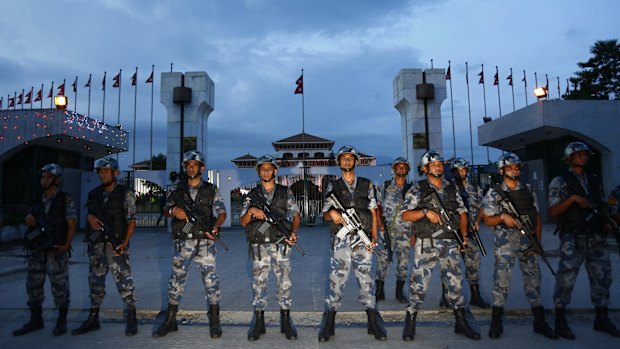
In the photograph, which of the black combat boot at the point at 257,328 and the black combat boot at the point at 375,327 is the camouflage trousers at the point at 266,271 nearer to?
the black combat boot at the point at 257,328

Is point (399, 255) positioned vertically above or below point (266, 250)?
below

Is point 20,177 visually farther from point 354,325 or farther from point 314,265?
point 354,325

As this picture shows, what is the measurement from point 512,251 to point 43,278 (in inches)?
216

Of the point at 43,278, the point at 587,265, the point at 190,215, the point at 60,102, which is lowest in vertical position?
the point at 43,278

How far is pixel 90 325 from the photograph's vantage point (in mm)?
4059

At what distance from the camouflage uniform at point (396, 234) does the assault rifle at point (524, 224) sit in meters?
1.39

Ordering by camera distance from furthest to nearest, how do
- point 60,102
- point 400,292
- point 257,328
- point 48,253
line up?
1. point 60,102
2. point 400,292
3. point 48,253
4. point 257,328

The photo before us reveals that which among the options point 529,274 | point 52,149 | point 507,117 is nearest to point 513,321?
point 529,274

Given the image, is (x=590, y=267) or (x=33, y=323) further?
(x=33, y=323)

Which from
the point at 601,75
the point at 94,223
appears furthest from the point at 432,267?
the point at 601,75

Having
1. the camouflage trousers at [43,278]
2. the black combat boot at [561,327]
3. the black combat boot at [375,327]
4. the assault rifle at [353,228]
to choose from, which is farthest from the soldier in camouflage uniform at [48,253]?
the black combat boot at [561,327]

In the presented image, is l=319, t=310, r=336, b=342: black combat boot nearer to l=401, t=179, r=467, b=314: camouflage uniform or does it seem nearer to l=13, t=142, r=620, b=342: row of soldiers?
l=13, t=142, r=620, b=342: row of soldiers

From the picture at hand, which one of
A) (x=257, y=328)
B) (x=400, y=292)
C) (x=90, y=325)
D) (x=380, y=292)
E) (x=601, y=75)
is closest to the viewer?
(x=257, y=328)

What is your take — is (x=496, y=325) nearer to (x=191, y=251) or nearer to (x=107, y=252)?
(x=191, y=251)
